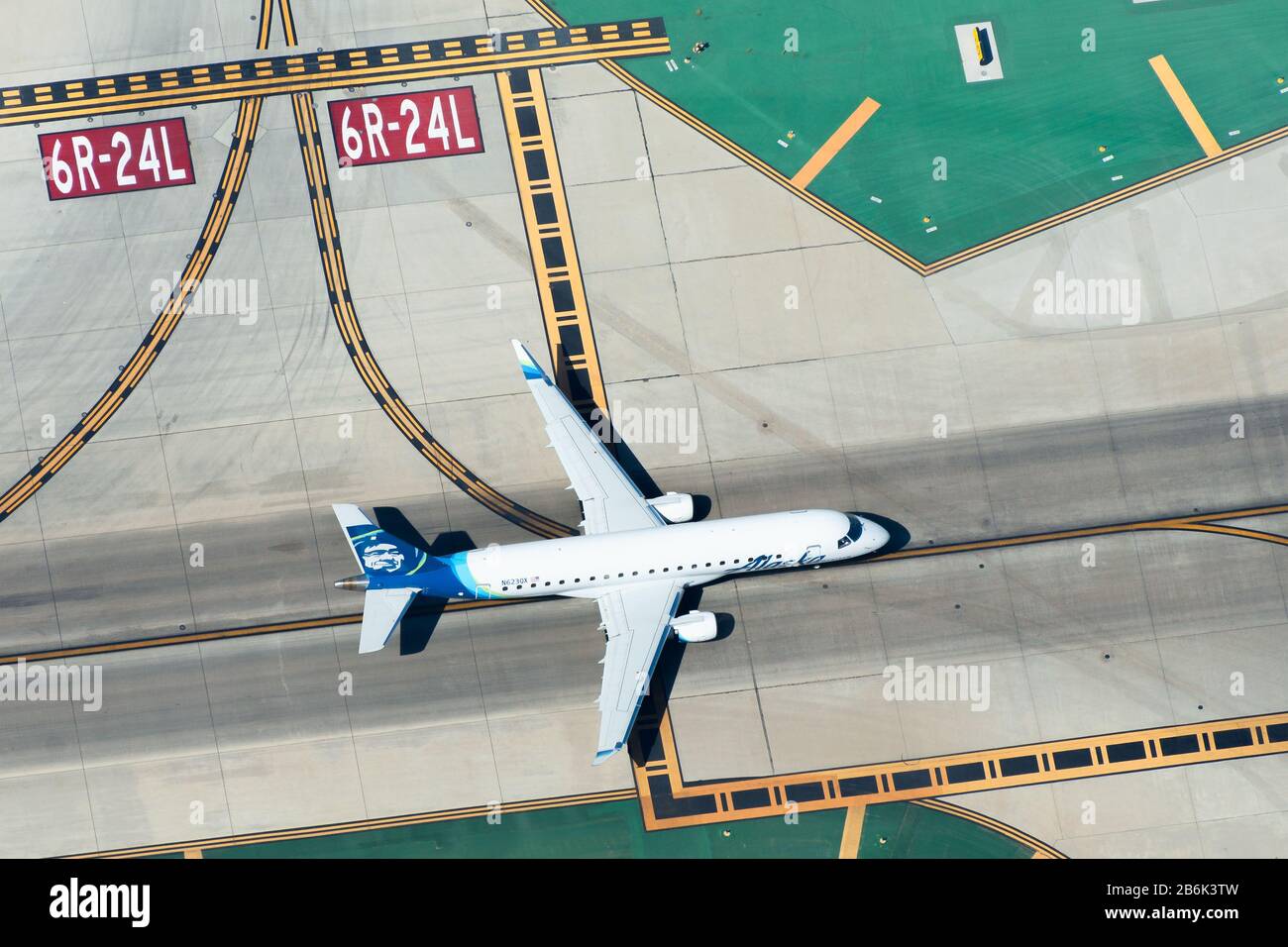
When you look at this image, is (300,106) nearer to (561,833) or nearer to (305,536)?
(305,536)

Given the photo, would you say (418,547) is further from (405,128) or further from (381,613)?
(405,128)

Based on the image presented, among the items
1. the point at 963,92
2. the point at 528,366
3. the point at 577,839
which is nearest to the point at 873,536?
the point at 528,366

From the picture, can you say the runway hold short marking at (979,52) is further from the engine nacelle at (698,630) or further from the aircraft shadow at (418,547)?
the aircraft shadow at (418,547)

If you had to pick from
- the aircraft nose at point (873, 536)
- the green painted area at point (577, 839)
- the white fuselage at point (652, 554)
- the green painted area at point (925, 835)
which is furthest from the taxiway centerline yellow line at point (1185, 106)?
the green painted area at point (577, 839)

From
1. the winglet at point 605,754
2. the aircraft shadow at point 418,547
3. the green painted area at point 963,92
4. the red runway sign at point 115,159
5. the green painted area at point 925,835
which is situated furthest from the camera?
the green painted area at point 963,92

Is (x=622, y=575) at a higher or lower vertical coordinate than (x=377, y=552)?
lower

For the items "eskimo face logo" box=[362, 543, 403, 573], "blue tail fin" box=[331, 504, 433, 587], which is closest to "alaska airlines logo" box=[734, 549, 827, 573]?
"blue tail fin" box=[331, 504, 433, 587]
